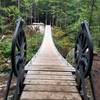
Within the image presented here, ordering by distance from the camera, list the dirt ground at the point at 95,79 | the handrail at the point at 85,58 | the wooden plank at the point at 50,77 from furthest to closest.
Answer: the dirt ground at the point at 95,79, the wooden plank at the point at 50,77, the handrail at the point at 85,58

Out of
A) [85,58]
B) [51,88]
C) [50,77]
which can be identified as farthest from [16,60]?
[50,77]

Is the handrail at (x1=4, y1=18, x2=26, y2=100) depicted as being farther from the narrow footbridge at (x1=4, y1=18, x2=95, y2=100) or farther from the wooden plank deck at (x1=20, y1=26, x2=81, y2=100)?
the wooden plank deck at (x1=20, y1=26, x2=81, y2=100)

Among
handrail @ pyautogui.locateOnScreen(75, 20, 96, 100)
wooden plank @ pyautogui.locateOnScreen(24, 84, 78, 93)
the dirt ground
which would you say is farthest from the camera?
the dirt ground

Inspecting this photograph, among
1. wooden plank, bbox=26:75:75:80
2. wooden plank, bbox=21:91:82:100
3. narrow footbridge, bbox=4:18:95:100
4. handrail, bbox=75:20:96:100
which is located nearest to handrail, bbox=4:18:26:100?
narrow footbridge, bbox=4:18:95:100

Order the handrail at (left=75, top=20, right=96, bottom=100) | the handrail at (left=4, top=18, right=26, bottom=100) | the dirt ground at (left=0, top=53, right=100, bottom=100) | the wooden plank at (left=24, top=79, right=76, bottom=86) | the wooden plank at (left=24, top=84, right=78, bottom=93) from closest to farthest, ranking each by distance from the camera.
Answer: the handrail at (left=4, top=18, right=26, bottom=100) → the handrail at (left=75, top=20, right=96, bottom=100) → the wooden plank at (left=24, top=84, right=78, bottom=93) → the wooden plank at (left=24, top=79, right=76, bottom=86) → the dirt ground at (left=0, top=53, right=100, bottom=100)

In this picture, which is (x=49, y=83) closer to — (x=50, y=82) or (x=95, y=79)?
(x=50, y=82)

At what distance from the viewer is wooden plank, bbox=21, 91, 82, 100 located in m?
3.63

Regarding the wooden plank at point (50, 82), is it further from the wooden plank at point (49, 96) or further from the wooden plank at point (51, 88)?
the wooden plank at point (49, 96)

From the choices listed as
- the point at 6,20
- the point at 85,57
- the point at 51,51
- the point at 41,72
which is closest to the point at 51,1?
the point at 6,20

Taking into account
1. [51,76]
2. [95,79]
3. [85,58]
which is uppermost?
[85,58]

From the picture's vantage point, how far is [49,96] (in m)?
3.71

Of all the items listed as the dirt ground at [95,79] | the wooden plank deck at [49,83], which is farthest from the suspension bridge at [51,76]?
the dirt ground at [95,79]

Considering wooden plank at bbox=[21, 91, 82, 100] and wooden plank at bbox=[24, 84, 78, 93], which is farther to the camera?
wooden plank at bbox=[24, 84, 78, 93]

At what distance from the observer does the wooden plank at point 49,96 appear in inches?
143
